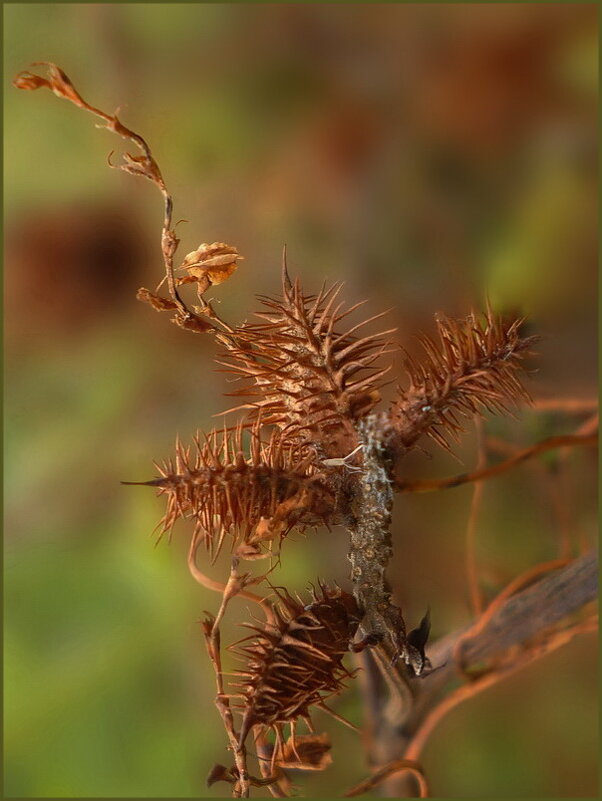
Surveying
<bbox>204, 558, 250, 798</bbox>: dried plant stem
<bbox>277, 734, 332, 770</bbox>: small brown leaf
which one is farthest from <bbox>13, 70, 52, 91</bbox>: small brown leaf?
<bbox>277, 734, 332, 770</bbox>: small brown leaf

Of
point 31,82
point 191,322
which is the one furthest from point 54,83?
point 191,322

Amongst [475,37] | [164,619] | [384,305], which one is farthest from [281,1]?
[164,619]

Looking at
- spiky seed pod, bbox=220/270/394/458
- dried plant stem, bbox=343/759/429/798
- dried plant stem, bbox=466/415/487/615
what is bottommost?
dried plant stem, bbox=343/759/429/798

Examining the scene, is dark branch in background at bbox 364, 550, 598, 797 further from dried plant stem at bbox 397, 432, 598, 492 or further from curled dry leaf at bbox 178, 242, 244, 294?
curled dry leaf at bbox 178, 242, 244, 294

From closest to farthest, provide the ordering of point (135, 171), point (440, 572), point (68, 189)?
point (135, 171) → point (440, 572) → point (68, 189)

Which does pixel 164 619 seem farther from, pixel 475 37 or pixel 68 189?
pixel 475 37

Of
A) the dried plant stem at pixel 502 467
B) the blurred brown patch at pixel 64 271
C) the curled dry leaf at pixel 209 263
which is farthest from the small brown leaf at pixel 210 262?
the blurred brown patch at pixel 64 271

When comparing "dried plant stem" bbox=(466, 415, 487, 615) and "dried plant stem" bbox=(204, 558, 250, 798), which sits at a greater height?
"dried plant stem" bbox=(466, 415, 487, 615)
